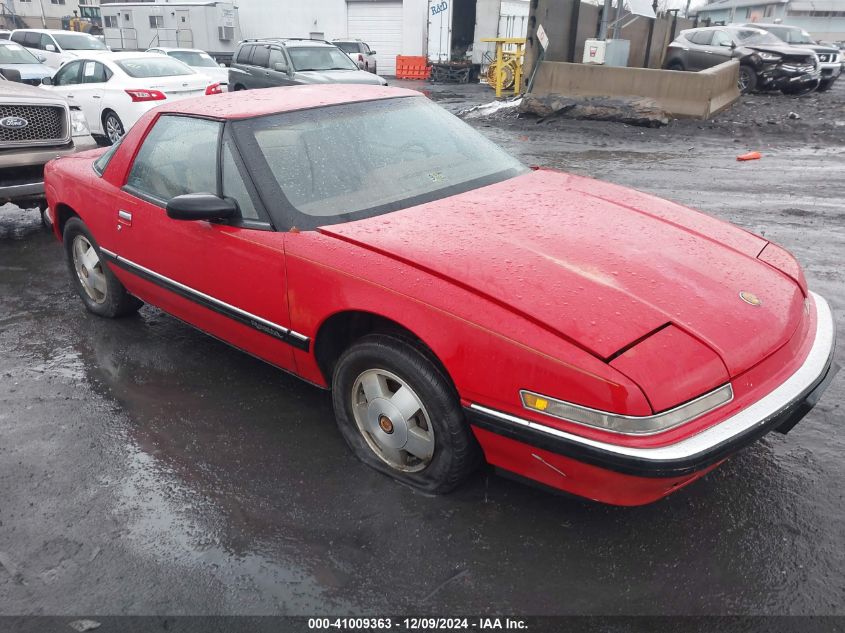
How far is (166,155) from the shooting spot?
12.0ft

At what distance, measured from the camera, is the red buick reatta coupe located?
2172mm

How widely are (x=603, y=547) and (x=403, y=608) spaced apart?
802mm

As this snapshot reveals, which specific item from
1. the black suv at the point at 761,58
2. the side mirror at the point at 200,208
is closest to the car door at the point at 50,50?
the black suv at the point at 761,58

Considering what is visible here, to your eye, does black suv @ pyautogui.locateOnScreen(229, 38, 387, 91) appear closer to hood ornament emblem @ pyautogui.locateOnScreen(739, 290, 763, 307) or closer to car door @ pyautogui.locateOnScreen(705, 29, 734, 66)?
car door @ pyautogui.locateOnScreen(705, 29, 734, 66)

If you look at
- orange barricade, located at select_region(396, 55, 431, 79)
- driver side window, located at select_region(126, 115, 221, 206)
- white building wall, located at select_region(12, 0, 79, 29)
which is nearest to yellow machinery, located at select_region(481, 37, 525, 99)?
orange barricade, located at select_region(396, 55, 431, 79)

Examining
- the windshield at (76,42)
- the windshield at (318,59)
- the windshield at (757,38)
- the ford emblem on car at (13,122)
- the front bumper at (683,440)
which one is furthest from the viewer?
the windshield at (76,42)

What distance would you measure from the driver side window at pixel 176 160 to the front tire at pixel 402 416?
1228 millimetres

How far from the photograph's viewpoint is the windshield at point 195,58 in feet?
56.7

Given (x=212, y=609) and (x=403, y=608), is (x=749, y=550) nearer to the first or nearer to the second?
(x=403, y=608)

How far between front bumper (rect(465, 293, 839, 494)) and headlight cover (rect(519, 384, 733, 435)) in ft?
0.18

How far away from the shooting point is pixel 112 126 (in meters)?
10.7

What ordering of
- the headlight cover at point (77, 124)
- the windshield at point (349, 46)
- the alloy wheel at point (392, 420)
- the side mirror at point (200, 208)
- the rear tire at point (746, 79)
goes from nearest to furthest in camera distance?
the alloy wheel at point (392, 420)
the side mirror at point (200, 208)
the headlight cover at point (77, 124)
the rear tire at point (746, 79)
the windshield at point (349, 46)

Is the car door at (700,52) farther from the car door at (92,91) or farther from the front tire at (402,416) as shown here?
the front tire at (402,416)

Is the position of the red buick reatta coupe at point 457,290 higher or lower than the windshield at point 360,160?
lower
